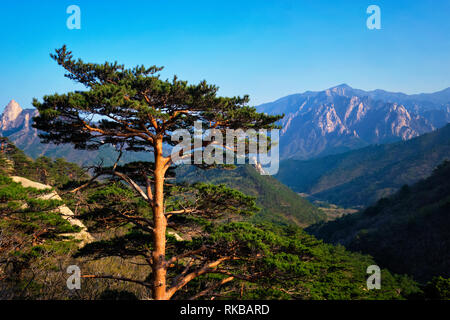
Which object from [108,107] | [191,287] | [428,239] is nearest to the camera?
[108,107]

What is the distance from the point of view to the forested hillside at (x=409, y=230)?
63312 millimetres

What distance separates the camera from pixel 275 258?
862cm

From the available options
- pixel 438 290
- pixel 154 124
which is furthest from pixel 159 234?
pixel 438 290

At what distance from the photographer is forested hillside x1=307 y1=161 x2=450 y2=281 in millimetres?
63312

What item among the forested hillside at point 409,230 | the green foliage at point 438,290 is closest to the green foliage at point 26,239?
the green foliage at point 438,290

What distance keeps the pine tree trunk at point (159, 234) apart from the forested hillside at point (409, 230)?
71.4 m

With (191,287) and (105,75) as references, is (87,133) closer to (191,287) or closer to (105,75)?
(105,75)

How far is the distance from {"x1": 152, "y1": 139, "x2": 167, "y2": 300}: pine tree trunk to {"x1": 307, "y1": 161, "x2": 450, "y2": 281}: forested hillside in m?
71.4

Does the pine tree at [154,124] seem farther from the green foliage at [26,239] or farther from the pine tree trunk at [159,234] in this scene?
the green foliage at [26,239]

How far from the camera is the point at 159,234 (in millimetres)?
9180

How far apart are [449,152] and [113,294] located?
836 feet

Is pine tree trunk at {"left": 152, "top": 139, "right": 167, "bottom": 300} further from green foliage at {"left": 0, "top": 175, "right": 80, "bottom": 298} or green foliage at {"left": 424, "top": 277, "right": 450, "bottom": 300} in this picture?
green foliage at {"left": 424, "top": 277, "right": 450, "bottom": 300}
